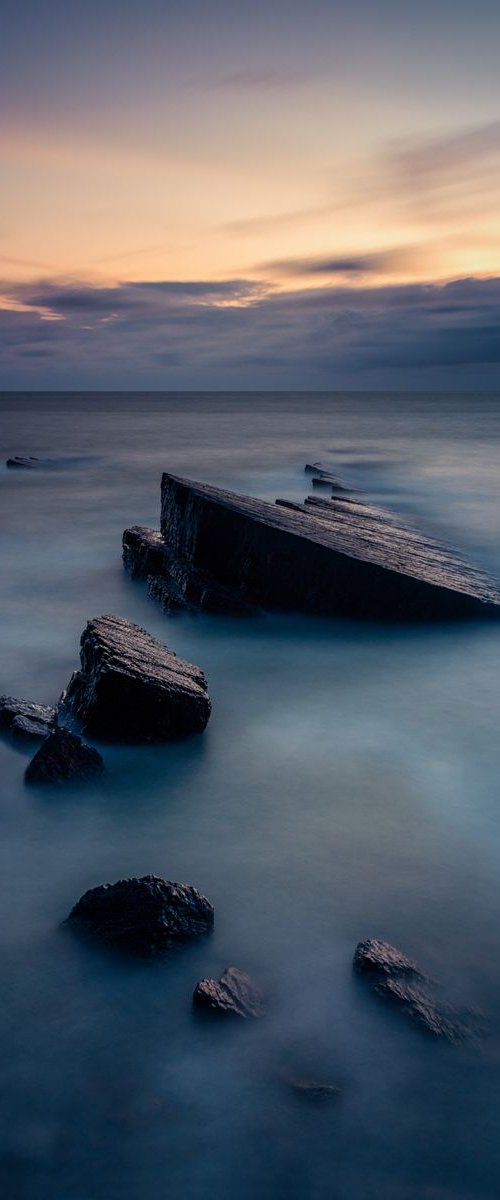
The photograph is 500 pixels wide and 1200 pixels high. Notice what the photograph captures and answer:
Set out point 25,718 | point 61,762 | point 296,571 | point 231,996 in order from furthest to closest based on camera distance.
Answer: point 296,571, point 25,718, point 61,762, point 231,996

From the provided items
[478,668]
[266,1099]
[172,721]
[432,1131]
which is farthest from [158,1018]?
[478,668]

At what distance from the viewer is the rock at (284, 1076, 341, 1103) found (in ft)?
13.4

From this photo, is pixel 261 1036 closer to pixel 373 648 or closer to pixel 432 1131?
pixel 432 1131

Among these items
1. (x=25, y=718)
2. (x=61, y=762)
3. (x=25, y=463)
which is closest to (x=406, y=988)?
(x=61, y=762)

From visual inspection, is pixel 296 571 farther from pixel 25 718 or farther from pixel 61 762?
pixel 61 762

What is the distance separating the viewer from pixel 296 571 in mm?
12008

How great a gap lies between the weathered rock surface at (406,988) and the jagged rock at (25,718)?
13.2ft

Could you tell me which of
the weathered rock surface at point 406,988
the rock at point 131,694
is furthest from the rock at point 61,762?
the weathered rock surface at point 406,988

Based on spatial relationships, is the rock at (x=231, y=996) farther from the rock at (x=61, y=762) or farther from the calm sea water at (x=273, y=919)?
the rock at (x=61, y=762)

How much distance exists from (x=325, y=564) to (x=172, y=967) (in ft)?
24.8

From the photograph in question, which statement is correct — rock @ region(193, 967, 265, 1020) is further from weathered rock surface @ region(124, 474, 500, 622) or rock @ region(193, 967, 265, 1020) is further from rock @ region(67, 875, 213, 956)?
weathered rock surface @ region(124, 474, 500, 622)

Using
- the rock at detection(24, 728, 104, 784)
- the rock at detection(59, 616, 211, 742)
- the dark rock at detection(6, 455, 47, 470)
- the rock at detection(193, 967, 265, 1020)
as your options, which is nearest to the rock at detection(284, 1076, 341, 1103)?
the rock at detection(193, 967, 265, 1020)

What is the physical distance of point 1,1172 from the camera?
148 inches

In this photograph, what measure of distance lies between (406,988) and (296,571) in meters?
7.77
